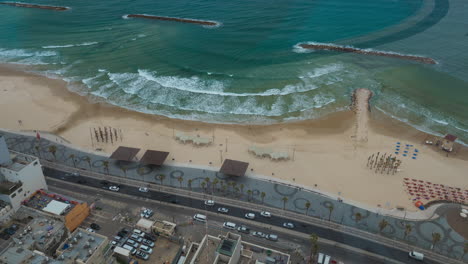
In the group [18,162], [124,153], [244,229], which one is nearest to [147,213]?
[244,229]

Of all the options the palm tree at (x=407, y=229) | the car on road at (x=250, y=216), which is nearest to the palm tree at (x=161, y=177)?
the car on road at (x=250, y=216)

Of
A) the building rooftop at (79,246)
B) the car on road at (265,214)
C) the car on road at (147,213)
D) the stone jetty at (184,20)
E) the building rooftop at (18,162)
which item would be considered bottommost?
the car on road at (147,213)

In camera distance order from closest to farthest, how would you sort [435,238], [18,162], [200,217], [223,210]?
[435,238] → [18,162] → [200,217] → [223,210]

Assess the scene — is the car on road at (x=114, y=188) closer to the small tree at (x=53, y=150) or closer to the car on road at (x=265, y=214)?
the small tree at (x=53, y=150)

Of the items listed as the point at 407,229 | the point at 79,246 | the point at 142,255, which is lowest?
the point at 407,229

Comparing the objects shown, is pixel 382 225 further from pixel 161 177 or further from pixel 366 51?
pixel 366 51

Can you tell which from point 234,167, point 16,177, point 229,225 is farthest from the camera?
point 234,167

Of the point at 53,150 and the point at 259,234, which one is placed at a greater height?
the point at 53,150
